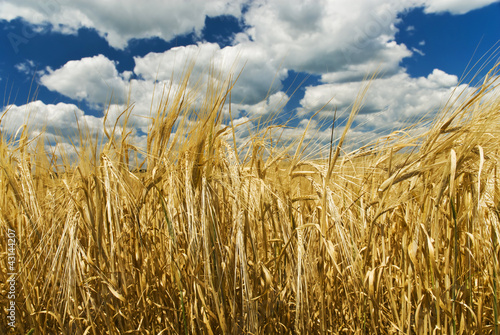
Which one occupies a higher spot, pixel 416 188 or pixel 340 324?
pixel 416 188

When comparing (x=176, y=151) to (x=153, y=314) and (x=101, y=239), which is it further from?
(x=153, y=314)

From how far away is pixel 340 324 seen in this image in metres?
1.79

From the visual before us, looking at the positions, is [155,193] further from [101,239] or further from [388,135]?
[388,135]

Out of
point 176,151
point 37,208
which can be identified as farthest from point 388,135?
point 37,208

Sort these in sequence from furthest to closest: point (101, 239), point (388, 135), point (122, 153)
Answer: point (388, 135) → point (122, 153) → point (101, 239)

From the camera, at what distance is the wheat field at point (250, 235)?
1.35m

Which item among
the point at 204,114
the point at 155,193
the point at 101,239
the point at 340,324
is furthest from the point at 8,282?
the point at 340,324

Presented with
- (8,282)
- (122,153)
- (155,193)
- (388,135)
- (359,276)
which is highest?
(388,135)

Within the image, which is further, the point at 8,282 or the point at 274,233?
the point at 8,282

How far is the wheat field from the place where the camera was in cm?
135

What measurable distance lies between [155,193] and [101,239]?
32cm

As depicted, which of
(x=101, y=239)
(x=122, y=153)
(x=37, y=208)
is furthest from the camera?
(x=37, y=208)

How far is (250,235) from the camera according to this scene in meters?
1.39

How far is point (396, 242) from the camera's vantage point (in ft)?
5.66
